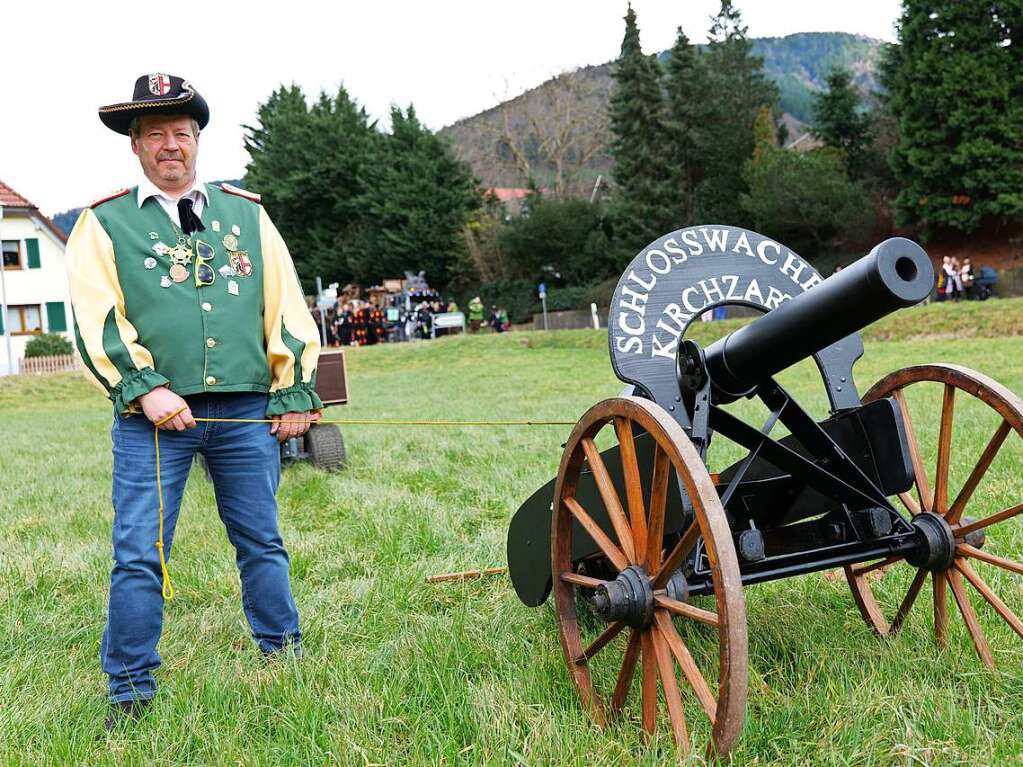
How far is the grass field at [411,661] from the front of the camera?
2477mm

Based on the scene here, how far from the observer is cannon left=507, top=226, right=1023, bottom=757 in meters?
2.31

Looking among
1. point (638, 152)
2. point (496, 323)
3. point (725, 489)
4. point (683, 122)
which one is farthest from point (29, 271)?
point (725, 489)

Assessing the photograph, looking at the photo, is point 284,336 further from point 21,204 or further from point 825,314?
point 21,204

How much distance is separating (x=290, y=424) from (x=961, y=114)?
32.6m

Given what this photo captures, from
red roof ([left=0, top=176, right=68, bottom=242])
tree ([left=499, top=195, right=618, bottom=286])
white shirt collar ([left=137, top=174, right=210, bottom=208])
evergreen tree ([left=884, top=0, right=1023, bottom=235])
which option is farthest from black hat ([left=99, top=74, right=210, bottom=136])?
tree ([left=499, top=195, right=618, bottom=286])

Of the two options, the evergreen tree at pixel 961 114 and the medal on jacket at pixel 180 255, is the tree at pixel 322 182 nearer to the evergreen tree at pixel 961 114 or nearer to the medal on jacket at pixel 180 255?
the evergreen tree at pixel 961 114

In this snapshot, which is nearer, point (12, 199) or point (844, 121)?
point (12, 199)

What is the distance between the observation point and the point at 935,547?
2.94 m

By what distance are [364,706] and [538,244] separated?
1636 inches

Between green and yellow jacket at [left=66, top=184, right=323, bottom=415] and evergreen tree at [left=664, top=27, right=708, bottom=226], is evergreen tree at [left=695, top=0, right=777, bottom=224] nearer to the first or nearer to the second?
evergreen tree at [left=664, top=27, right=708, bottom=226]

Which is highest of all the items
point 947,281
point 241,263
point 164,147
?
point 164,147

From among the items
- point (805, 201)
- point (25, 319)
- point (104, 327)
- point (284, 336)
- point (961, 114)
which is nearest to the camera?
point (104, 327)

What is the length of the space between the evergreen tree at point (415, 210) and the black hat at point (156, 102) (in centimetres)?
4433

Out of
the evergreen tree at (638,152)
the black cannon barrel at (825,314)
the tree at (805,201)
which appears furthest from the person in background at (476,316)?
the black cannon barrel at (825,314)
